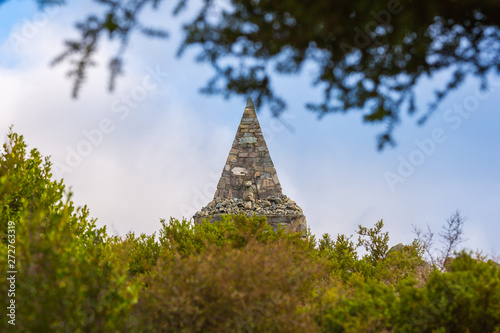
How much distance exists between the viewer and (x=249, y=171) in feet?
44.7

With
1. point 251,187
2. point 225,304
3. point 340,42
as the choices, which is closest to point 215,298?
point 225,304

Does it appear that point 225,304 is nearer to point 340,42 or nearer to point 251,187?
point 340,42

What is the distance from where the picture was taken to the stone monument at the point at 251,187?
12.9 meters

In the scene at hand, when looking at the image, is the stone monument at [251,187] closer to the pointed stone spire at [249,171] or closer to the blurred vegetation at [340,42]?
the pointed stone spire at [249,171]

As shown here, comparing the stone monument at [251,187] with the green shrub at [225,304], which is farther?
the stone monument at [251,187]

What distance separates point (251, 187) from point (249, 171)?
53cm

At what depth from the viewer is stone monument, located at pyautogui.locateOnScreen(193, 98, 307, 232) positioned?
42.4 feet

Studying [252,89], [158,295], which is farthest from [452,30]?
[158,295]

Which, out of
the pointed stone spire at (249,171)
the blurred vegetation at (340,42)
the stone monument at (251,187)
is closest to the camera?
the blurred vegetation at (340,42)

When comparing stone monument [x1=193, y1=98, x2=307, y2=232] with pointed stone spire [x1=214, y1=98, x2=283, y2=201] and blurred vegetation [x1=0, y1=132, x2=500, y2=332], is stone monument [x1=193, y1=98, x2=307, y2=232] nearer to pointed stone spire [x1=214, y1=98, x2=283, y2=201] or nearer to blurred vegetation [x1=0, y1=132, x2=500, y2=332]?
pointed stone spire [x1=214, y1=98, x2=283, y2=201]

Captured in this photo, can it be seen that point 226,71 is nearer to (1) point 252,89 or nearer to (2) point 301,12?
(1) point 252,89

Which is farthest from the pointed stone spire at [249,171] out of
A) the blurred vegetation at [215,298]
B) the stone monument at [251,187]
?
the blurred vegetation at [215,298]

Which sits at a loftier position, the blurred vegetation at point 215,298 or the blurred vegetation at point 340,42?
the blurred vegetation at point 340,42

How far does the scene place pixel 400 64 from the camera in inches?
178
